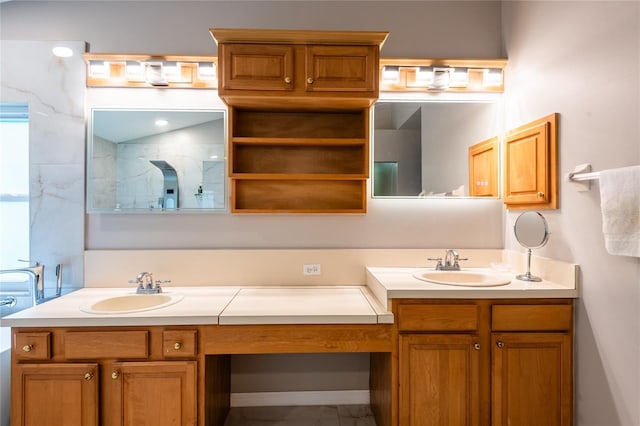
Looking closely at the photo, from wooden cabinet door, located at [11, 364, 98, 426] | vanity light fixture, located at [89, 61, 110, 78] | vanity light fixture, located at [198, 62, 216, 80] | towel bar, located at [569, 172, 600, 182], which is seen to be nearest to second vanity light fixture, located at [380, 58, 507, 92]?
towel bar, located at [569, 172, 600, 182]

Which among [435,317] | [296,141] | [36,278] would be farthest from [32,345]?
[435,317]

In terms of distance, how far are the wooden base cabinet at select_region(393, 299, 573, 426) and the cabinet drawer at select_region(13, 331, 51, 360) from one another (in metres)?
1.62

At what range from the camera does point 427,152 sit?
7.05 feet

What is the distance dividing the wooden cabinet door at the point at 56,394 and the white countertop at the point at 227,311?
0.68 feet

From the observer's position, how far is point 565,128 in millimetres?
1623

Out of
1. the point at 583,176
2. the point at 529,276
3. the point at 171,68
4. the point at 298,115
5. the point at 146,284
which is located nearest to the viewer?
the point at 583,176

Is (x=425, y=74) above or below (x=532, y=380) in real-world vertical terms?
above

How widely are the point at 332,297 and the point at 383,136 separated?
1.09 meters

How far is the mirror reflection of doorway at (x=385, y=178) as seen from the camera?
7.06 feet

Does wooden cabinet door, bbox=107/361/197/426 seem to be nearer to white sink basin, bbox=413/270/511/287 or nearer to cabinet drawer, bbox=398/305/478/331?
cabinet drawer, bbox=398/305/478/331

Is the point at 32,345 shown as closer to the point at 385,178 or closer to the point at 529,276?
the point at 385,178

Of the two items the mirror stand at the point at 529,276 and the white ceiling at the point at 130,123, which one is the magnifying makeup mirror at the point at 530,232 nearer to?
the mirror stand at the point at 529,276

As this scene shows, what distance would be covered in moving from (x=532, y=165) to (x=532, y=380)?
1.11m

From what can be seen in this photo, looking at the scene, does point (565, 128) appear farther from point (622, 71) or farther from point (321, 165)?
point (321, 165)
